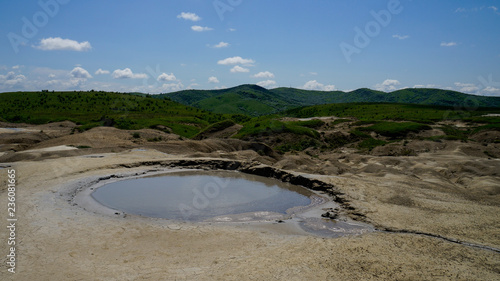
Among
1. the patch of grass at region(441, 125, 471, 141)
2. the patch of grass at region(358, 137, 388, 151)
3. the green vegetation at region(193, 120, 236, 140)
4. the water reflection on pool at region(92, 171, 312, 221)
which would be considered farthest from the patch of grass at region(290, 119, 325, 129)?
the water reflection on pool at region(92, 171, 312, 221)

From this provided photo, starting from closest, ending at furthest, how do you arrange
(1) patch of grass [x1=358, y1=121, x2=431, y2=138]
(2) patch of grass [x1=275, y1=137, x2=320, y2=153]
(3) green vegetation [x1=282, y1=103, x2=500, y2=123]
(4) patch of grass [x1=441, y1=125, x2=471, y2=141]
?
(2) patch of grass [x1=275, y1=137, x2=320, y2=153] → (4) patch of grass [x1=441, y1=125, x2=471, y2=141] → (1) patch of grass [x1=358, y1=121, x2=431, y2=138] → (3) green vegetation [x1=282, y1=103, x2=500, y2=123]

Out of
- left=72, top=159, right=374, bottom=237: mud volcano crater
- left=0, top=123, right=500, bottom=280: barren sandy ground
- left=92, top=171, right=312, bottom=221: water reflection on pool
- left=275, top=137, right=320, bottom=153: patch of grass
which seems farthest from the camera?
left=275, top=137, right=320, bottom=153: patch of grass

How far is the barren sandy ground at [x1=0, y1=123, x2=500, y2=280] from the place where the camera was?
961 cm

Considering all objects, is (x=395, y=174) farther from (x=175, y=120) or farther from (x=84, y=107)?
(x=84, y=107)

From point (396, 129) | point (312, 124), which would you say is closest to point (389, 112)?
point (396, 129)

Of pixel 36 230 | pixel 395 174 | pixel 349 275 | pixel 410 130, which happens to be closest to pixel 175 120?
pixel 410 130

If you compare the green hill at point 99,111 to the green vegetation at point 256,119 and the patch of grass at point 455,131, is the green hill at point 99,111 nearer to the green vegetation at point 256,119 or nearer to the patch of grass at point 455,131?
the green vegetation at point 256,119

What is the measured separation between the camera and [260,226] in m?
14.0

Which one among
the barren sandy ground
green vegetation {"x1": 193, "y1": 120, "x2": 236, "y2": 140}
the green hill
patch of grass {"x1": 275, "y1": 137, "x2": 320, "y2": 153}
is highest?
the green hill

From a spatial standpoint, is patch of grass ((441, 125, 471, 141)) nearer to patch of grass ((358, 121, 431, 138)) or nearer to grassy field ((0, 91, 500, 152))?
grassy field ((0, 91, 500, 152))

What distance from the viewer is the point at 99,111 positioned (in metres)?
75.2

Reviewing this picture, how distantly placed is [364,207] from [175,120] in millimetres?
52226

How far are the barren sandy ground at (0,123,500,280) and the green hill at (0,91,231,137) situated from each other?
41329 mm

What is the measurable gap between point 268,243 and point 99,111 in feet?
243
